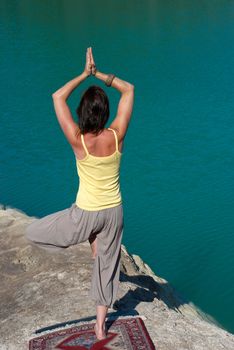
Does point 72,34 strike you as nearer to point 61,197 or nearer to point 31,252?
point 61,197

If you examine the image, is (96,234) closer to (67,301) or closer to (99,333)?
(99,333)

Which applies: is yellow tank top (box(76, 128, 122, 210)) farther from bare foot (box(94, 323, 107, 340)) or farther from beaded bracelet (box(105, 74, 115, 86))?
bare foot (box(94, 323, 107, 340))

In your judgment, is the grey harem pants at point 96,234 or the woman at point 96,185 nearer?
the woman at point 96,185

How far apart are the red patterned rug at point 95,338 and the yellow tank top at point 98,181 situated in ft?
3.68

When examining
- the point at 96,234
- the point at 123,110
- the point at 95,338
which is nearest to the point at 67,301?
the point at 95,338

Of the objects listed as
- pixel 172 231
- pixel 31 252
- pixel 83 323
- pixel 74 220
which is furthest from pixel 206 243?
pixel 74 220

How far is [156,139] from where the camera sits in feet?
48.2

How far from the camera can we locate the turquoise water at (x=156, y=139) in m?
9.78

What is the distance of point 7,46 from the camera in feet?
85.5

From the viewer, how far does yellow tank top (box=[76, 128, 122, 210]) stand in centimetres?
364

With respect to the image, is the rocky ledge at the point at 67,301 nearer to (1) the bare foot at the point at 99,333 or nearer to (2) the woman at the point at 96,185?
(1) the bare foot at the point at 99,333

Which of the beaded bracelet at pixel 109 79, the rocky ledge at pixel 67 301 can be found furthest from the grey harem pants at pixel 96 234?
the beaded bracelet at pixel 109 79

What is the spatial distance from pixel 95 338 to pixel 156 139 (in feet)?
35.5

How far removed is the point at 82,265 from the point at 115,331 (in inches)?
56.3
